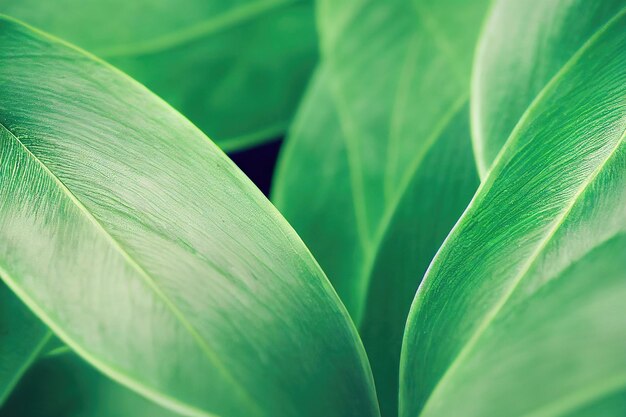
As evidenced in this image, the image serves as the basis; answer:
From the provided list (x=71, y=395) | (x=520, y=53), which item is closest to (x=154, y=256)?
(x=71, y=395)

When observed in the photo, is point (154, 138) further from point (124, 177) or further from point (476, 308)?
point (476, 308)

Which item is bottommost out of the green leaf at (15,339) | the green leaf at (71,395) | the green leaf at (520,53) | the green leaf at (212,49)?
the green leaf at (71,395)

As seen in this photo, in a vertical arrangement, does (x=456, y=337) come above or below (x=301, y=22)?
below

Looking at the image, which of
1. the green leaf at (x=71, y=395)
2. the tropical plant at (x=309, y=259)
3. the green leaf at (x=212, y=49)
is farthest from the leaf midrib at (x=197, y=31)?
the green leaf at (x=71, y=395)

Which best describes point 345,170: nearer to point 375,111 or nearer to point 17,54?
point 375,111

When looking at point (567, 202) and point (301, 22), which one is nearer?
point (567, 202)

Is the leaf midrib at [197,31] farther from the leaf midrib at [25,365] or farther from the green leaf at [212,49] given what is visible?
the leaf midrib at [25,365]

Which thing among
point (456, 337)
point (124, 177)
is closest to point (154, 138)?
point (124, 177)

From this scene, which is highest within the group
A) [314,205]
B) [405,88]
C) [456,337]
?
[405,88]
